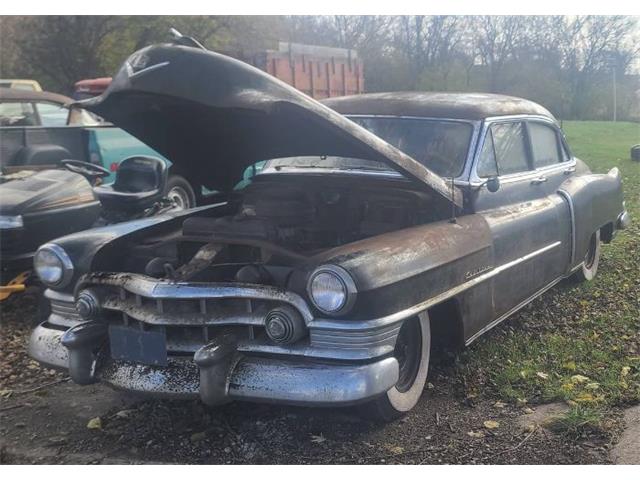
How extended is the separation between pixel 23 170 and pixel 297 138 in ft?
11.4

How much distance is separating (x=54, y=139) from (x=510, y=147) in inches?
188

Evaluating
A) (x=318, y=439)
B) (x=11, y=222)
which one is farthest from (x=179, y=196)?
(x=318, y=439)

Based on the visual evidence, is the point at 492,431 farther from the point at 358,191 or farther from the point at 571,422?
the point at 358,191

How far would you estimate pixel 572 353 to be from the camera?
389 centimetres

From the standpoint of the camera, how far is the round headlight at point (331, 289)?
8.86 ft

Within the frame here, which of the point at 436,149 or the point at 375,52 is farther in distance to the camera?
the point at 375,52

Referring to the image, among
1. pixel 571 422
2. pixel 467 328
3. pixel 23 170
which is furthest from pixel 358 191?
pixel 23 170

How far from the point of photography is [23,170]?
5.95 metres

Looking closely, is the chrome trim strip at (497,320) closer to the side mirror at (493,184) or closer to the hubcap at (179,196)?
the side mirror at (493,184)

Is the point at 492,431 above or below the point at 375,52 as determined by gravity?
below

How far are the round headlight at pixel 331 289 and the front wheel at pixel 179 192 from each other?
13.3 ft

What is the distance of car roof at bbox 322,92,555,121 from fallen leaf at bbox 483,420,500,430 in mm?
1981

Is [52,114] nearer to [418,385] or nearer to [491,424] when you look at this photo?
[418,385]

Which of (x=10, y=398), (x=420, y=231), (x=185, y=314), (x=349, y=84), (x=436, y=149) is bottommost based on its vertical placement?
(x=10, y=398)
